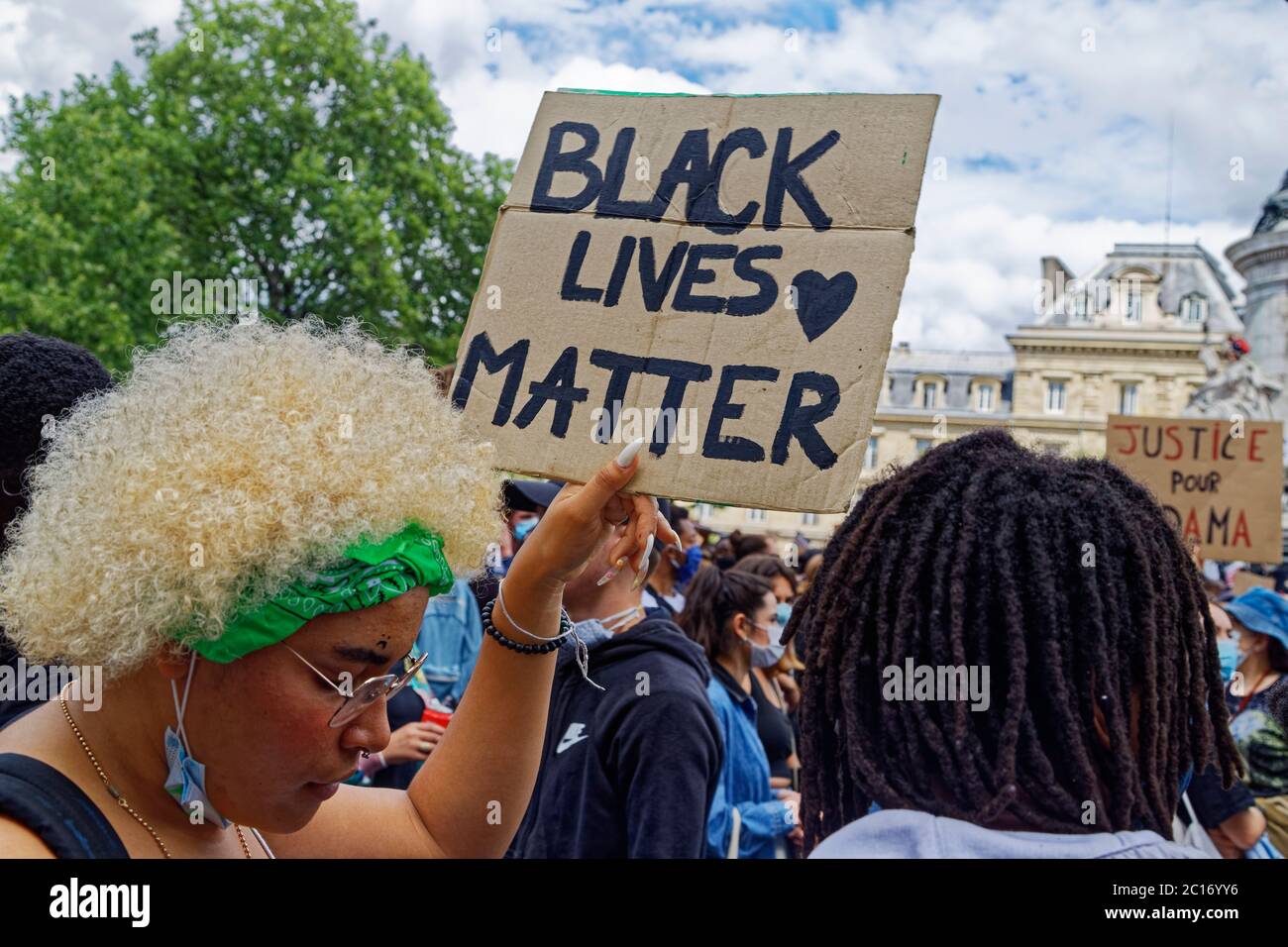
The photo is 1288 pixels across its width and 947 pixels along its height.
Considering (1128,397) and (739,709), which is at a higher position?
(1128,397)

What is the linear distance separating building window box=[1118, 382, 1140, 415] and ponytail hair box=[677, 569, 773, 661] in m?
49.1

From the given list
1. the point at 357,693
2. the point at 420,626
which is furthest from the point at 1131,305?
the point at 357,693

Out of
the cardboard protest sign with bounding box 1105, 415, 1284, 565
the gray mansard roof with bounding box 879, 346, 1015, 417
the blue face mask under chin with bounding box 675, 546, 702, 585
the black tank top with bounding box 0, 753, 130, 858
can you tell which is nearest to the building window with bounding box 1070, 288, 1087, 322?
the gray mansard roof with bounding box 879, 346, 1015, 417

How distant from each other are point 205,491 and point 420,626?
1.32ft

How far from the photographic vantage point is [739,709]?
4336mm

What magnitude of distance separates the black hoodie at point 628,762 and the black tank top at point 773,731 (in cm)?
226

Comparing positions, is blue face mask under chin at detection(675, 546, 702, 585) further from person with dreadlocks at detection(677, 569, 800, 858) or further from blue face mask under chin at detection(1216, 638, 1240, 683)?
blue face mask under chin at detection(1216, 638, 1240, 683)

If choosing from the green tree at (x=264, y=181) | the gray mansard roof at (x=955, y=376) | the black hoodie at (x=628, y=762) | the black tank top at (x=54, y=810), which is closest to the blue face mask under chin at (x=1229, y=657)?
the black hoodie at (x=628, y=762)

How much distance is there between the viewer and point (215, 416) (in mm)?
1552

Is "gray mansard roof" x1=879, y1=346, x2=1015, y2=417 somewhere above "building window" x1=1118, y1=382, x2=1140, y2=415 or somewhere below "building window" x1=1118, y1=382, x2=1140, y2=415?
above

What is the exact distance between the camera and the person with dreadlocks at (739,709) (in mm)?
3629

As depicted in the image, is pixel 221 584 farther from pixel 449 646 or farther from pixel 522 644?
pixel 449 646

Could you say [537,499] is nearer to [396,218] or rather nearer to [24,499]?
[24,499]

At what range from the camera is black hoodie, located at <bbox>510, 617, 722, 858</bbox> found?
106 inches
